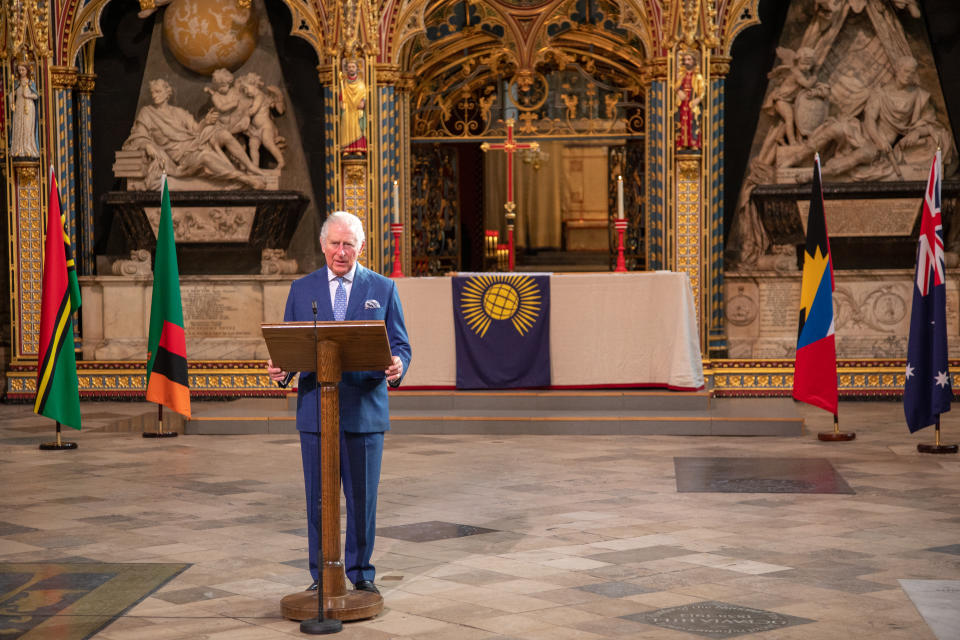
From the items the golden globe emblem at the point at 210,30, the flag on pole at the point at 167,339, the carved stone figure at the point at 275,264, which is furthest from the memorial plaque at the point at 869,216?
the flag on pole at the point at 167,339

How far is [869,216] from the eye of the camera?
1370 centimetres

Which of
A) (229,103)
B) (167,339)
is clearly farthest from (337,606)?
(229,103)

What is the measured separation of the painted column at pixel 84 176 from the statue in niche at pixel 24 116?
833mm

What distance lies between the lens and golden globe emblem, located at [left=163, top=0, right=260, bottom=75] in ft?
47.0

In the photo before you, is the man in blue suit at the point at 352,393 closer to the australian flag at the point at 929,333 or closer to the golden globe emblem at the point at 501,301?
the australian flag at the point at 929,333

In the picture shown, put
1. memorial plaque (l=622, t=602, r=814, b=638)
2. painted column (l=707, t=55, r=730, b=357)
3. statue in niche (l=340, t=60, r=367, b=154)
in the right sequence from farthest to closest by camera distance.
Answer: painted column (l=707, t=55, r=730, b=357) < statue in niche (l=340, t=60, r=367, b=154) < memorial plaque (l=622, t=602, r=814, b=638)

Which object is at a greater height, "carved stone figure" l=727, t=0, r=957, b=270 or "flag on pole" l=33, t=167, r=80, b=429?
"carved stone figure" l=727, t=0, r=957, b=270

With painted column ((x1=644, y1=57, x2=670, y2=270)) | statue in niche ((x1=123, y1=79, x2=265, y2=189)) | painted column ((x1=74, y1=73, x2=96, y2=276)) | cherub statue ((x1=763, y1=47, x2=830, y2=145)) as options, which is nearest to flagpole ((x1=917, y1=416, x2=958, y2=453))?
painted column ((x1=644, y1=57, x2=670, y2=270))

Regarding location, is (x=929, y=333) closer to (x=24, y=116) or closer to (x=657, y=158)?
(x=657, y=158)

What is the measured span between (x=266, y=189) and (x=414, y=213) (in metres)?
1.88

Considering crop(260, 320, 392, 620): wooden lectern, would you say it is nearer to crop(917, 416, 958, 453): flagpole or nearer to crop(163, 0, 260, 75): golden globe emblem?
crop(917, 416, 958, 453): flagpole

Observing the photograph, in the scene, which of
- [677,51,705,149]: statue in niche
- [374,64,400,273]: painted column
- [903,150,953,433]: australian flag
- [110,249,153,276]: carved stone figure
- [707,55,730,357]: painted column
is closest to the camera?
[903,150,953,433]: australian flag

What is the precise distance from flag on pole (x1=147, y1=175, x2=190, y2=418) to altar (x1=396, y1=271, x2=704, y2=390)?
2028 mm

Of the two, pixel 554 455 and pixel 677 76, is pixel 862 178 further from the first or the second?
pixel 554 455
